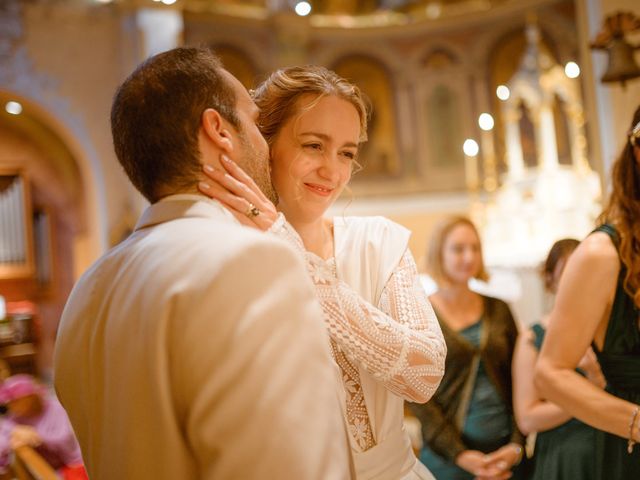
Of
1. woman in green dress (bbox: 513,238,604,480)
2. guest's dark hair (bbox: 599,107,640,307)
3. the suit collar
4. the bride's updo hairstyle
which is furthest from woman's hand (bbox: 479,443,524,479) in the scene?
the suit collar

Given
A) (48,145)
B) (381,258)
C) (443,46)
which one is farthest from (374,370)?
(443,46)

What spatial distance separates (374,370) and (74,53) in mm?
8956

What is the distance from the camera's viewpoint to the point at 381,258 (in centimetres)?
160

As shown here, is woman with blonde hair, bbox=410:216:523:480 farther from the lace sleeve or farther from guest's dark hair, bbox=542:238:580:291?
the lace sleeve

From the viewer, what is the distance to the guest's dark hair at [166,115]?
109 cm

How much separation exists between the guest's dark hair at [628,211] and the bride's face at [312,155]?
81 centimetres

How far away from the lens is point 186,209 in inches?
41.6

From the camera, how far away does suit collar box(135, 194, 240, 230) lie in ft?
3.43

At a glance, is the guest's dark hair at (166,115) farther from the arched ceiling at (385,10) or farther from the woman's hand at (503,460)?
the arched ceiling at (385,10)

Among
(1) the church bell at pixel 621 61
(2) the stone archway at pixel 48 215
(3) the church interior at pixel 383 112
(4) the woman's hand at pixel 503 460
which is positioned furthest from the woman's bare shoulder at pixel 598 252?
(2) the stone archway at pixel 48 215

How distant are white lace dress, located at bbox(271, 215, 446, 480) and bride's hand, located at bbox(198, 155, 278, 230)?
0.04 metres

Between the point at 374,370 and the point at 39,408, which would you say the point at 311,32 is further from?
the point at 374,370

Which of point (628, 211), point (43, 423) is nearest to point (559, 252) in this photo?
point (628, 211)

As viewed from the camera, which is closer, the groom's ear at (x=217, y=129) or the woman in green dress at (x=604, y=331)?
the groom's ear at (x=217, y=129)
